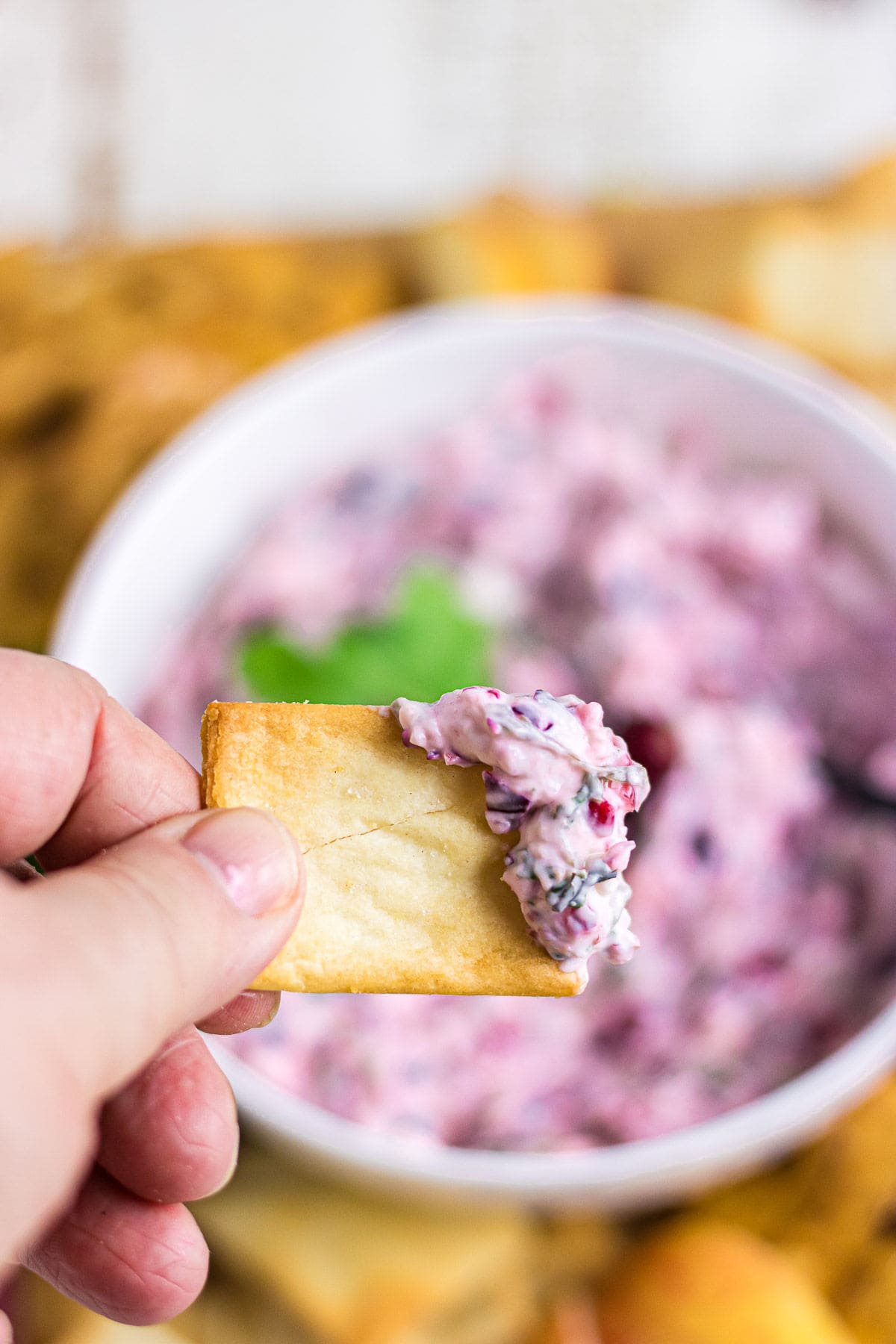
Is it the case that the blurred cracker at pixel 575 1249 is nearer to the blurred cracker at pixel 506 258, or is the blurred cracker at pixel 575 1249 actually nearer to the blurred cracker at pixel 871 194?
the blurred cracker at pixel 506 258

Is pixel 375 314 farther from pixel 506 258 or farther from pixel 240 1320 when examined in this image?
pixel 240 1320

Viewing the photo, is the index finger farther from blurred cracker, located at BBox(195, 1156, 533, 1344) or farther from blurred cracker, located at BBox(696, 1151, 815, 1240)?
blurred cracker, located at BBox(696, 1151, 815, 1240)

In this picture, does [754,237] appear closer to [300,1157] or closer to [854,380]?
[854,380]

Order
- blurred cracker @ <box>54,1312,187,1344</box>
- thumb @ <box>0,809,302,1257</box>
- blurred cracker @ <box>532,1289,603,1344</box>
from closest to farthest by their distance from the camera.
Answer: thumb @ <box>0,809,302,1257</box> < blurred cracker @ <box>54,1312,187,1344</box> < blurred cracker @ <box>532,1289,603,1344</box>

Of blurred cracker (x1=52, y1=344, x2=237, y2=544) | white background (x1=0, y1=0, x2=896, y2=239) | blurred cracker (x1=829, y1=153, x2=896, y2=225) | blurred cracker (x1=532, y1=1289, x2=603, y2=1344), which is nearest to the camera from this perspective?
blurred cracker (x1=532, y1=1289, x2=603, y2=1344)

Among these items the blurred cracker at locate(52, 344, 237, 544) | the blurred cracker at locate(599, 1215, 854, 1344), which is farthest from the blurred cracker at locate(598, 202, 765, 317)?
the blurred cracker at locate(599, 1215, 854, 1344)

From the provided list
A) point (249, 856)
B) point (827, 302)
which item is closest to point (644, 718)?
point (249, 856)

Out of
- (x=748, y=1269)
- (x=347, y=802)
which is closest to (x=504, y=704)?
(x=347, y=802)

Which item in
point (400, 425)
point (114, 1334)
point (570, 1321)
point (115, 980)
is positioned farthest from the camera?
point (400, 425)
